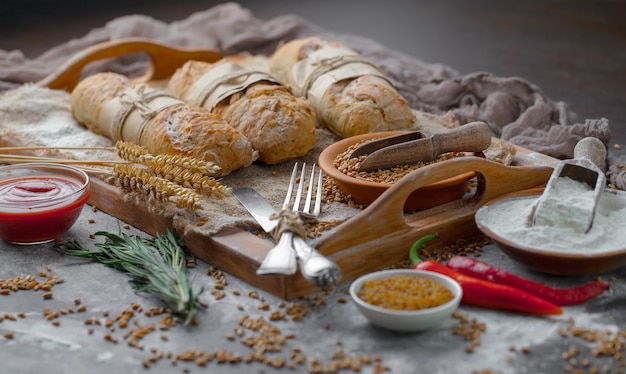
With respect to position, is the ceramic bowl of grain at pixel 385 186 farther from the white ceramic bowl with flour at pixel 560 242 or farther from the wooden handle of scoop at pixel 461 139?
the white ceramic bowl with flour at pixel 560 242

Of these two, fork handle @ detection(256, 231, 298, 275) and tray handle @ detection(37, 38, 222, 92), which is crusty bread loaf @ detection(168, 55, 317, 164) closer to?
tray handle @ detection(37, 38, 222, 92)

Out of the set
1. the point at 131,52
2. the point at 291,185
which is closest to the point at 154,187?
the point at 291,185

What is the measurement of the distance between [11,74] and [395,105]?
8.41ft

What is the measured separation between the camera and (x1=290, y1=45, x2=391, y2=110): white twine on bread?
4324 millimetres

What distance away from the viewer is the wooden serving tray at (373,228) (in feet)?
9.49

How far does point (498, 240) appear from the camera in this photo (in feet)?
9.31

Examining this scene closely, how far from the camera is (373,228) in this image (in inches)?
117

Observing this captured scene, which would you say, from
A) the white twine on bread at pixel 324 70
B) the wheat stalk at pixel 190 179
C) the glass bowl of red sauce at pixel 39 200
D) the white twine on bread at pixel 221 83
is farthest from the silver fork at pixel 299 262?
the white twine on bread at pixel 324 70

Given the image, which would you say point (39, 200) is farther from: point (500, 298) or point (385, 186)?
point (500, 298)

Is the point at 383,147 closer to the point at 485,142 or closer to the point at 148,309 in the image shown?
the point at 485,142

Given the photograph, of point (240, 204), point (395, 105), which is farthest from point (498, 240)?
point (395, 105)

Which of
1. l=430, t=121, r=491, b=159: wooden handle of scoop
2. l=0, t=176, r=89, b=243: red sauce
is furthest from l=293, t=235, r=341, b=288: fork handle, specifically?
l=0, t=176, r=89, b=243: red sauce

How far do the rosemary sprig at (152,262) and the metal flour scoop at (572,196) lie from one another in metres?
1.21

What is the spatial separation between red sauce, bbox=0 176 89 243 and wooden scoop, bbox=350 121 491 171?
116 centimetres
